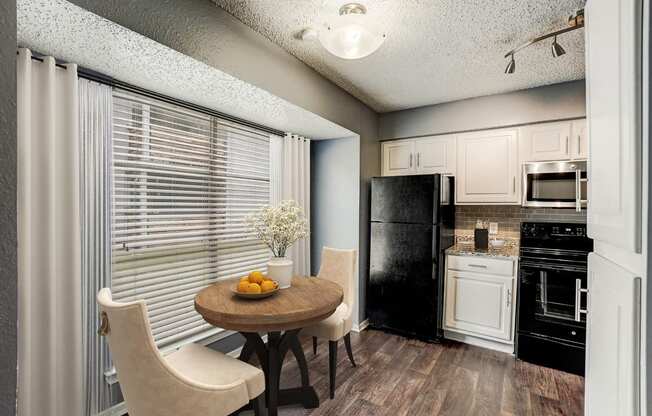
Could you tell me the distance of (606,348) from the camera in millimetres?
866

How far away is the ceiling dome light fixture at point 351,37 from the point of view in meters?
1.54

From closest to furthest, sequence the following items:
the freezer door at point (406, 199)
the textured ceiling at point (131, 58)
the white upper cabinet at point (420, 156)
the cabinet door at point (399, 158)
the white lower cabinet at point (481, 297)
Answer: the textured ceiling at point (131, 58)
the white lower cabinet at point (481, 297)
the freezer door at point (406, 199)
the white upper cabinet at point (420, 156)
the cabinet door at point (399, 158)

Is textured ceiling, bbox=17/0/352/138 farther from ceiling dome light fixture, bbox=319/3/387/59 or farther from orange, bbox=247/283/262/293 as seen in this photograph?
orange, bbox=247/283/262/293

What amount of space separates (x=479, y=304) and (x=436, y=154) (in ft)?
5.06

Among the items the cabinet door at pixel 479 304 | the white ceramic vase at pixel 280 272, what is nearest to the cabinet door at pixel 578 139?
the cabinet door at pixel 479 304

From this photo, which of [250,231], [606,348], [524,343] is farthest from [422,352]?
[606,348]

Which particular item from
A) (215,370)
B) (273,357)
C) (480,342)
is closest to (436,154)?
(480,342)

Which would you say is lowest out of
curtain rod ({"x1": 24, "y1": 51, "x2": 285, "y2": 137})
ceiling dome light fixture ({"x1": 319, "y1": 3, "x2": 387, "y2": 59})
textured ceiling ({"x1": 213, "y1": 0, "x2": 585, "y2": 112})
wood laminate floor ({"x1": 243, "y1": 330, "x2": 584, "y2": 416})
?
wood laminate floor ({"x1": 243, "y1": 330, "x2": 584, "y2": 416})

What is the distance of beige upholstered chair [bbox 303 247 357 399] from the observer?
2.19 m

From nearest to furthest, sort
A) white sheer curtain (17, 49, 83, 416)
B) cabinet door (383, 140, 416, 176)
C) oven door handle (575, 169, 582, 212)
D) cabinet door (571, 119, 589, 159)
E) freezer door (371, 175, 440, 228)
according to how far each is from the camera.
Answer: white sheer curtain (17, 49, 83, 416) < oven door handle (575, 169, 582, 212) < cabinet door (571, 119, 589, 159) < freezer door (371, 175, 440, 228) < cabinet door (383, 140, 416, 176)

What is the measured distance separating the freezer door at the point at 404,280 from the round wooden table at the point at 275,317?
44.6 inches

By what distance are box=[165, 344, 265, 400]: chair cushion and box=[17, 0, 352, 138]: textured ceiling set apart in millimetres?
1579

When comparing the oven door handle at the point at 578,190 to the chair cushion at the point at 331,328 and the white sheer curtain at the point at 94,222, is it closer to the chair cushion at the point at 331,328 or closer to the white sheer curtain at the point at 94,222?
the chair cushion at the point at 331,328

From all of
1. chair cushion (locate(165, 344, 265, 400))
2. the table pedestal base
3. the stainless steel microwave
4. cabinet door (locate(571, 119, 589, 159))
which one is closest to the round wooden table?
the table pedestal base
